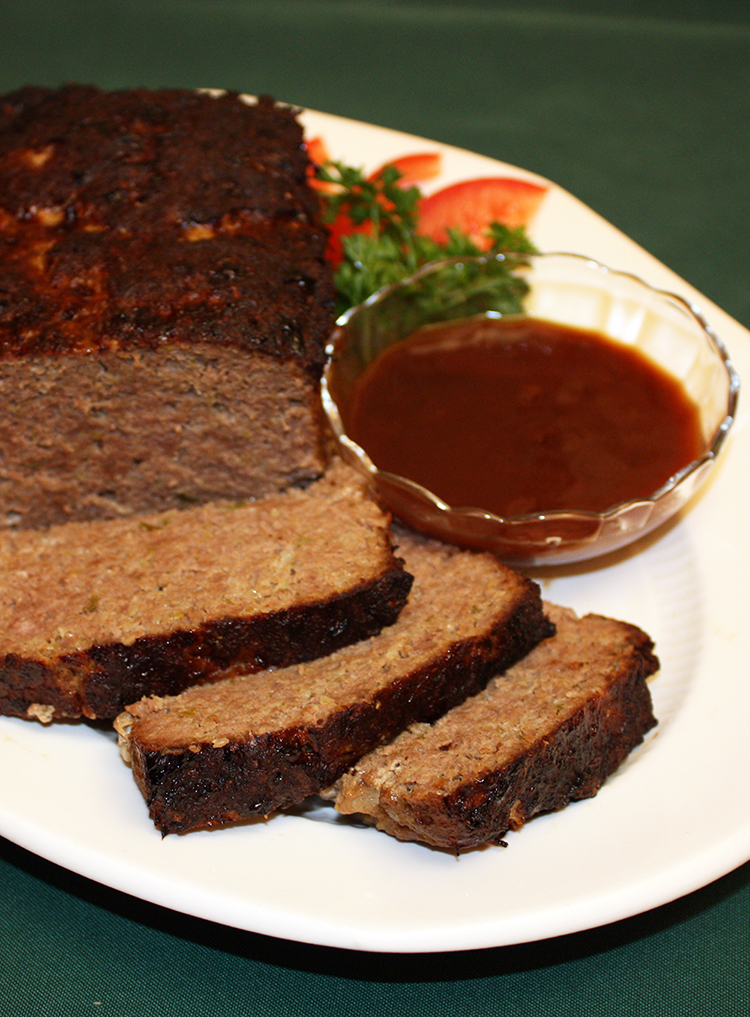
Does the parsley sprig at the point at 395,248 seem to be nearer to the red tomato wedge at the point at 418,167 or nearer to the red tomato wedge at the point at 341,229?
the red tomato wedge at the point at 341,229

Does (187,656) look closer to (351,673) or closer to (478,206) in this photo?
(351,673)

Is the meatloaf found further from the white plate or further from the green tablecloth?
the green tablecloth

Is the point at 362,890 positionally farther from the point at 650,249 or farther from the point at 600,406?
the point at 650,249

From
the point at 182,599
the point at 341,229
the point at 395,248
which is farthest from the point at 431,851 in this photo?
the point at 341,229

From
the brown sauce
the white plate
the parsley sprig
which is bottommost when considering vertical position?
the white plate

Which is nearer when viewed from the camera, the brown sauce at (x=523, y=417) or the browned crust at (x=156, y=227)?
the browned crust at (x=156, y=227)

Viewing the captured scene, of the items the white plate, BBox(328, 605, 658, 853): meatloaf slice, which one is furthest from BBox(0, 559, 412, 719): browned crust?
BBox(328, 605, 658, 853): meatloaf slice

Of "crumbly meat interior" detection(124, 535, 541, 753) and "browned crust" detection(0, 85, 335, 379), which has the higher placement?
"browned crust" detection(0, 85, 335, 379)

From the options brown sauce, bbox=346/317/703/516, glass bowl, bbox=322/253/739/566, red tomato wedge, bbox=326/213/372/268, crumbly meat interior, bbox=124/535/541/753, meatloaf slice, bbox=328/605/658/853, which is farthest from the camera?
red tomato wedge, bbox=326/213/372/268

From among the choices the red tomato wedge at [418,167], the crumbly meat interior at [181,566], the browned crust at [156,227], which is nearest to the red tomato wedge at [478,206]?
the red tomato wedge at [418,167]
